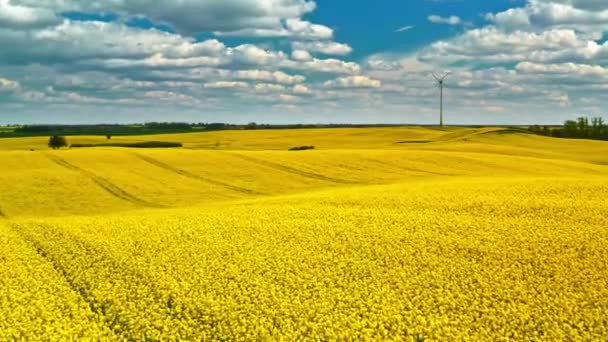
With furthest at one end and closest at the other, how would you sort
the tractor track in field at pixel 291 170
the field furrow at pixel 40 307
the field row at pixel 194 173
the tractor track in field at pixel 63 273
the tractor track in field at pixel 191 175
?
1. the tractor track in field at pixel 291 170
2. the tractor track in field at pixel 191 175
3. the field row at pixel 194 173
4. the tractor track in field at pixel 63 273
5. the field furrow at pixel 40 307

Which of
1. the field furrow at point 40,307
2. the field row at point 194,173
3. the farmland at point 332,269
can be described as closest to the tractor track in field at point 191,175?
the field row at point 194,173

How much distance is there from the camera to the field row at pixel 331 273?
43.2 ft

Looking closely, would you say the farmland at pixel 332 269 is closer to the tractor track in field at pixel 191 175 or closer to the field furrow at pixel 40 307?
the field furrow at pixel 40 307

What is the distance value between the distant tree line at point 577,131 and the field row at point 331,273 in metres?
109

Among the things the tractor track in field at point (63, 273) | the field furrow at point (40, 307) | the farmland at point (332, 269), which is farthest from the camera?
the tractor track in field at point (63, 273)

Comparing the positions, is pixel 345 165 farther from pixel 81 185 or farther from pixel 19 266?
pixel 19 266

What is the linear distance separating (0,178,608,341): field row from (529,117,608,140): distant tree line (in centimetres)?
10910

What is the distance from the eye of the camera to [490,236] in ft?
63.6

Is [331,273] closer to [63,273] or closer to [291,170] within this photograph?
[63,273]

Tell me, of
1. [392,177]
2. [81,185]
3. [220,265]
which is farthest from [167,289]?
[392,177]

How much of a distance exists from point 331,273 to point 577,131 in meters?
125

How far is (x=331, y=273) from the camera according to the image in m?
16.2

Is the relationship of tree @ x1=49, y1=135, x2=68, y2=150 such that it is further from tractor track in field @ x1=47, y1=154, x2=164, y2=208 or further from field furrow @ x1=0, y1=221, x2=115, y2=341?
field furrow @ x1=0, y1=221, x2=115, y2=341

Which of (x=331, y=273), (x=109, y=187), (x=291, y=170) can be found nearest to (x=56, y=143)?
(x=109, y=187)
